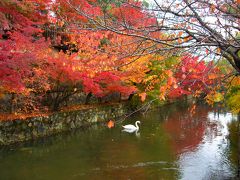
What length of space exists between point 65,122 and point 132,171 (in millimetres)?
9160

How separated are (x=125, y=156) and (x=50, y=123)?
263 inches

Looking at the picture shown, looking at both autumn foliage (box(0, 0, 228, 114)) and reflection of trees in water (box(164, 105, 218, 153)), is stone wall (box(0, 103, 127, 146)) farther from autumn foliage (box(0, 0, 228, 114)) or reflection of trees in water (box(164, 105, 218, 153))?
reflection of trees in water (box(164, 105, 218, 153))

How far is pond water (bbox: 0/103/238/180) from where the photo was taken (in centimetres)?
1130

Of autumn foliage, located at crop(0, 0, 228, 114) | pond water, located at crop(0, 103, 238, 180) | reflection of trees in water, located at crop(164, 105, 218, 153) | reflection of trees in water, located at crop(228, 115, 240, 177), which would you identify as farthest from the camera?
reflection of trees in water, located at crop(164, 105, 218, 153)

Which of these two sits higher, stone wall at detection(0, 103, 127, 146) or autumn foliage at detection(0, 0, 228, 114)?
autumn foliage at detection(0, 0, 228, 114)

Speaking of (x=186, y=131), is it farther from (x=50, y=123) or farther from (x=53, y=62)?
(x=53, y=62)

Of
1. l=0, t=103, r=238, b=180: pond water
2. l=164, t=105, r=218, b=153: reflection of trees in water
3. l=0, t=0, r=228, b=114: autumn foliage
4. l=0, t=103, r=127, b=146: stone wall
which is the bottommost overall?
l=0, t=103, r=238, b=180: pond water

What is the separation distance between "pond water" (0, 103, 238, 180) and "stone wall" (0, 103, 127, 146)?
824 millimetres

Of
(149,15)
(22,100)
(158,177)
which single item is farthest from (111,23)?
(22,100)

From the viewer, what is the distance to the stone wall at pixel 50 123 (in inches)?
617

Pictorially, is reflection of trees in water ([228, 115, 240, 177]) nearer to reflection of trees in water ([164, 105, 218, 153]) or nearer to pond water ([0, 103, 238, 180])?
pond water ([0, 103, 238, 180])

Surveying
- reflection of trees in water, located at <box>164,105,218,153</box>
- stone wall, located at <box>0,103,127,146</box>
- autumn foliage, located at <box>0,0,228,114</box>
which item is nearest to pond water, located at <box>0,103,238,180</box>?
reflection of trees in water, located at <box>164,105,218,153</box>

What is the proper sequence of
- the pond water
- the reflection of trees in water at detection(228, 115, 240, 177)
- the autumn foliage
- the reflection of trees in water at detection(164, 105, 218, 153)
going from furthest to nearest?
the reflection of trees in water at detection(164, 105, 218, 153) → the reflection of trees in water at detection(228, 115, 240, 177) → the pond water → the autumn foliage

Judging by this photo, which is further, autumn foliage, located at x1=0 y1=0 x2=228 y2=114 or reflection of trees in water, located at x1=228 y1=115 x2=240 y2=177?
reflection of trees in water, located at x1=228 y1=115 x2=240 y2=177
